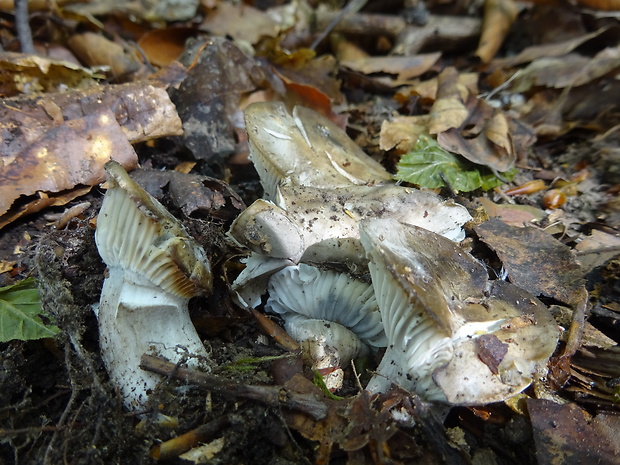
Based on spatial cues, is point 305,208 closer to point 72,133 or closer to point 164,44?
point 72,133

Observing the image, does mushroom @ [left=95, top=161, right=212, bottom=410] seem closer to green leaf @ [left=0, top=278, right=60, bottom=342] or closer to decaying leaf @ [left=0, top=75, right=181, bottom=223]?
green leaf @ [left=0, top=278, right=60, bottom=342]

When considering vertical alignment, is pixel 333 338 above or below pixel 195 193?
below

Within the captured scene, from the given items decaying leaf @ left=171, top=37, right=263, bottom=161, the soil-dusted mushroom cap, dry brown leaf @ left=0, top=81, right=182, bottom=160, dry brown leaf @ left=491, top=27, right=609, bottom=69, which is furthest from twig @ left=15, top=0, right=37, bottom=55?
dry brown leaf @ left=491, top=27, right=609, bottom=69

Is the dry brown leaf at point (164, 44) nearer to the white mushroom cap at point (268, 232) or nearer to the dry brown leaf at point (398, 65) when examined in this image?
the dry brown leaf at point (398, 65)

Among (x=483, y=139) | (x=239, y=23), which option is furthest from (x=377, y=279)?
(x=239, y=23)

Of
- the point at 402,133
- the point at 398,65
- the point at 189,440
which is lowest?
the point at 189,440

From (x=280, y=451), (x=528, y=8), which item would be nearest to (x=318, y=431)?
(x=280, y=451)

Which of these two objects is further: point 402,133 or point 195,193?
point 402,133

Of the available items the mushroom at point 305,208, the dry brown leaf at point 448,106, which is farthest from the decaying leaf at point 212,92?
the dry brown leaf at point 448,106
